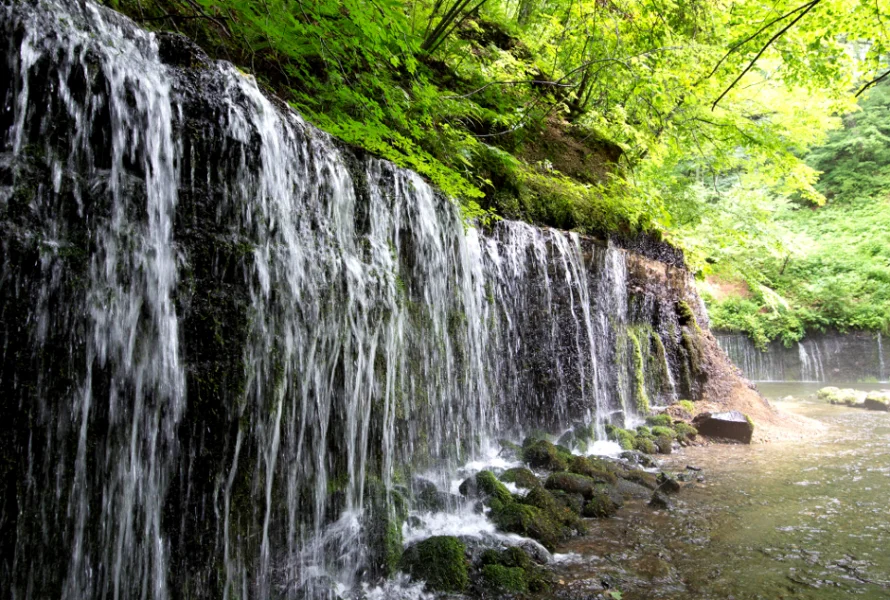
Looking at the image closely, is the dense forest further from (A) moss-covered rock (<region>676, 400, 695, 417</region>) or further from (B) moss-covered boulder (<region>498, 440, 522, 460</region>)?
(A) moss-covered rock (<region>676, 400, 695, 417</region>)

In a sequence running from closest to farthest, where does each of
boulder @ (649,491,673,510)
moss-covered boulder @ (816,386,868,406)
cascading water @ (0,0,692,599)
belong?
cascading water @ (0,0,692,599), boulder @ (649,491,673,510), moss-covered boulder @ (816,386,868,406)

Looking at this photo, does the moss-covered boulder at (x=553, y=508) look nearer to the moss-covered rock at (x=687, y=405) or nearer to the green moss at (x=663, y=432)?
the green moss at (x=663, y=432)

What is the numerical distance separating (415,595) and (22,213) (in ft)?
11.2

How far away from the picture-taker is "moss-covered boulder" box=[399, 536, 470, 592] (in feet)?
11.9

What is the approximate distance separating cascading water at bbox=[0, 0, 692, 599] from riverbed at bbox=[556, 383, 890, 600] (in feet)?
6.46

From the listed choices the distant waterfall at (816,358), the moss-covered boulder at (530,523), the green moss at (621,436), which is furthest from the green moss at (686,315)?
the distant waterfall at (816,358)

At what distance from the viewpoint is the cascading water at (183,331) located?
8.43 ft

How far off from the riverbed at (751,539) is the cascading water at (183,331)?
1970 mm

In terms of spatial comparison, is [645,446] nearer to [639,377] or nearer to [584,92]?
[639,377]

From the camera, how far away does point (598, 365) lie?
8.59 meters

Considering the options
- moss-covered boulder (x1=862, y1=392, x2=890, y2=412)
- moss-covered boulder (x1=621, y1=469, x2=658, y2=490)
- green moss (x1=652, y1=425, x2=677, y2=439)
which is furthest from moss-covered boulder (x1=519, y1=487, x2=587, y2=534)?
moss-covered boulder (x1=862, y1=392, x2=890, y2=412)

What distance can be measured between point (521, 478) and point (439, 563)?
74.7 inches

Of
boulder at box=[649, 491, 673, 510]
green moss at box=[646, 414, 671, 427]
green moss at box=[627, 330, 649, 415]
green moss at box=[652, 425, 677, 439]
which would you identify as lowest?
Result: boulder at box=[649, 491, 673, 510]

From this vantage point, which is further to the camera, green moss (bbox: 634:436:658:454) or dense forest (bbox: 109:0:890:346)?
green moss (bbox: 634:436:658:454)
